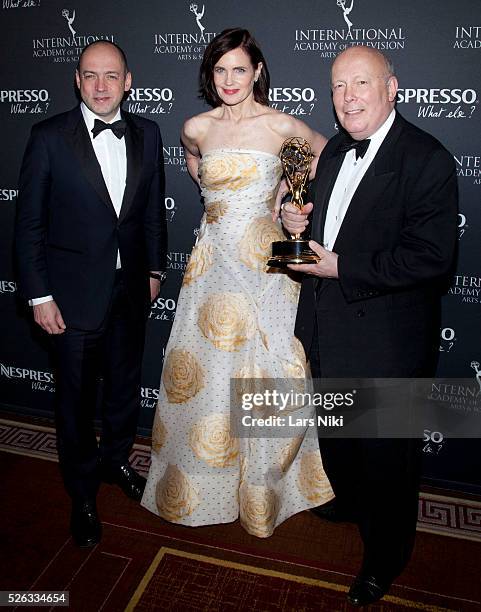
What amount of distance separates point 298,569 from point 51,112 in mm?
2835

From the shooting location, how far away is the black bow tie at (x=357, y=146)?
224 cm

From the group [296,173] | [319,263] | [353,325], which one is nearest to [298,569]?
[353,325]

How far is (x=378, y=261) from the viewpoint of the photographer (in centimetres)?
215

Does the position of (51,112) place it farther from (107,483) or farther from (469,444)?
(469,444)

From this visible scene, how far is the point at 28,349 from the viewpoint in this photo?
4.01 meters

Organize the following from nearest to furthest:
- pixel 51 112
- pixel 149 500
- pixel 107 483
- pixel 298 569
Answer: pixel 298 569 → pixel 149 500 → pixel 107 483 → pixel 51 112

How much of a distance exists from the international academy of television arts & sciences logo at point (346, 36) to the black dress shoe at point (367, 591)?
7.90 ft

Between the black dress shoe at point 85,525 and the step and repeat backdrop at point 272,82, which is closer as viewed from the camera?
the black dress shoe at point 85,525

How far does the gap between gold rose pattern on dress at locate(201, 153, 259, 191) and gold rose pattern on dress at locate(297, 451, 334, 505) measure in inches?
52.9

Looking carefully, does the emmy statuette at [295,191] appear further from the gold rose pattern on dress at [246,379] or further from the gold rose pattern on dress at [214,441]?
the gold rose pattern on dress at [214,441]

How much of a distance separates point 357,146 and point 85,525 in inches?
81.1

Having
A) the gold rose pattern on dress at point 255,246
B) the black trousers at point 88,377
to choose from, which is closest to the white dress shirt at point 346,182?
the gold rose pattern on dress at point 255,246

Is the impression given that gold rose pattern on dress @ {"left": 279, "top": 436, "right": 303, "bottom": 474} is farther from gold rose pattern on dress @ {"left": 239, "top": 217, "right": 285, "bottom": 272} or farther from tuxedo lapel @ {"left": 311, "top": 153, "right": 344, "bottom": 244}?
tuxedo lapel @ {"left": 311, "top": 153, "right": 344, "bottom": 244}

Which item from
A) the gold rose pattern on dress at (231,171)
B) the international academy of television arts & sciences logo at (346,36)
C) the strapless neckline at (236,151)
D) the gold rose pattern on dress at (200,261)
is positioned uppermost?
the international academy of television arts & sciences logo at (346,36)
